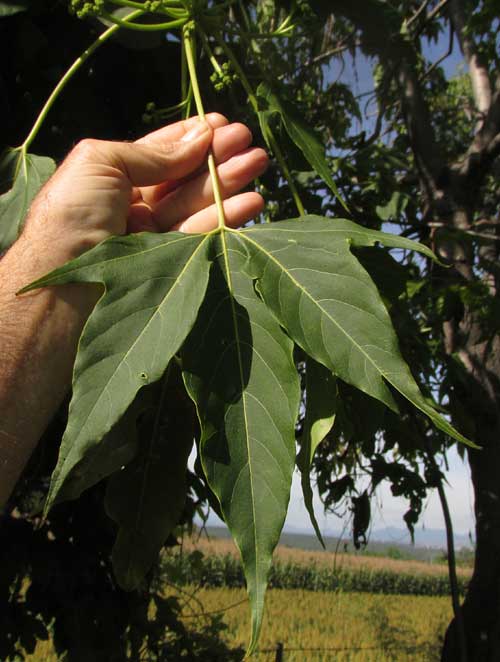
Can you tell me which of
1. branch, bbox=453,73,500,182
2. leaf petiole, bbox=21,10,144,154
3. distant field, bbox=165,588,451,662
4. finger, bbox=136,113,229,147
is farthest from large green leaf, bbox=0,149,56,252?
distant field, bbox=165,588,451,662

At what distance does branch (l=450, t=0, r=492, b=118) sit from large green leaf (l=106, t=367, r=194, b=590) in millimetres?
2340

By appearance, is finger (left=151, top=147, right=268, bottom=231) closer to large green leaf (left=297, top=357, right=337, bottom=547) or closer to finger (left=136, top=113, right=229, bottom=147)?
finger (left=136, top=113, right=229, bottom=147)

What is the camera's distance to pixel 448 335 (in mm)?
2000

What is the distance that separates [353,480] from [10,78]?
1380 mm

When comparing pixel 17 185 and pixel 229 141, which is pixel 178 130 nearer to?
pixel 229 141

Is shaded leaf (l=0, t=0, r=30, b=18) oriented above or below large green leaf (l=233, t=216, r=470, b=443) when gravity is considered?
above

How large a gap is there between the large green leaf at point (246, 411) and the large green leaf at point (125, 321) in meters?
0.02

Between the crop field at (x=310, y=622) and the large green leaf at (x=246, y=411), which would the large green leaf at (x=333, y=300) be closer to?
the large green leaf at (x=246, y=411)

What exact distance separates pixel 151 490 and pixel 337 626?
440cm

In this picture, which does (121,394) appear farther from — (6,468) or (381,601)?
(381,601)

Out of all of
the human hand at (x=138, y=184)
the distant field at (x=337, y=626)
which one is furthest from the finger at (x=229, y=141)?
the distant field at (x=337, y=626)

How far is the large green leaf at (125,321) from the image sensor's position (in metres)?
0.38

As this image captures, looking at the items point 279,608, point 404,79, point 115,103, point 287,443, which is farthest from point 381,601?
point 287,443

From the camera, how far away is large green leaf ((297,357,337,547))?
45 cm
